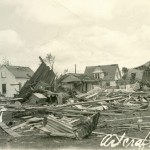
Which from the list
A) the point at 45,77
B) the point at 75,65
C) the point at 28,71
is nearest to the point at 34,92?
the point at 45,77

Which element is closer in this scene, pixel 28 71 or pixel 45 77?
pixel 45 77

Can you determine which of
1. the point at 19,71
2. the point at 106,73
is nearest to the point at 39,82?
the point at 19,71

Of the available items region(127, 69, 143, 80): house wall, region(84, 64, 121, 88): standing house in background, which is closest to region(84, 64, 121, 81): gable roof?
region(84, 64, 121, 88): standing house in background

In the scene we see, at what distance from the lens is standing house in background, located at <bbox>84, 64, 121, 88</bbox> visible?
6794 centimetres

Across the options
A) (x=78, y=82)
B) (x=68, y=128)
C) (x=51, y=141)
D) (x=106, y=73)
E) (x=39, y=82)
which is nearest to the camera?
(x=51, y=141)

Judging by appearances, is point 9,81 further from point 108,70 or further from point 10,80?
point 108,70

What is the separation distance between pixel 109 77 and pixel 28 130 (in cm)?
5769

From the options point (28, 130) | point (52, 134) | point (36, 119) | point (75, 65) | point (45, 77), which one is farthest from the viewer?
point (75, 65)

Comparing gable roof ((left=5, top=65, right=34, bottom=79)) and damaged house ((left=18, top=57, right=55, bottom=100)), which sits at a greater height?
gable roof ((left=5, top=65, right=34, bottom=79))

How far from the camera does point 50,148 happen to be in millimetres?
8555

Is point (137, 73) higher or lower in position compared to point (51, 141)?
higher

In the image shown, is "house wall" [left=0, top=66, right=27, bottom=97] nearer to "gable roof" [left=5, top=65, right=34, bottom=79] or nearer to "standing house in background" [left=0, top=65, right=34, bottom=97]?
"standing house in background" [left=0, top=65, right=34, bottom=97]

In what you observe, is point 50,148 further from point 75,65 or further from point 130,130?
point 75,65

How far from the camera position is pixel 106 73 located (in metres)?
69.6
